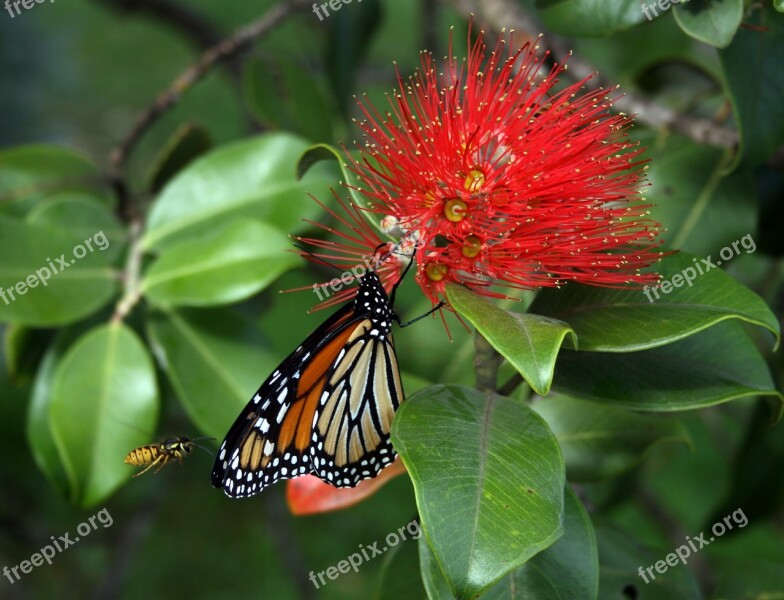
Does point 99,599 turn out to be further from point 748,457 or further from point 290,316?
point 748,457

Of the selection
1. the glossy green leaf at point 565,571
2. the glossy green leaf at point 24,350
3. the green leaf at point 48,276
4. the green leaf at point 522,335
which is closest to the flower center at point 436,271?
the green leaf at point 522,335

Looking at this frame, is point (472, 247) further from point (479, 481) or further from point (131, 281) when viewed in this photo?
point (131, 281)

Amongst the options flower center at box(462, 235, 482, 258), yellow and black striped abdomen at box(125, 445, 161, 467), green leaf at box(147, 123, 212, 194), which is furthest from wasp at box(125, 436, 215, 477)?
green leaf at box(147, 123, 212, 194)

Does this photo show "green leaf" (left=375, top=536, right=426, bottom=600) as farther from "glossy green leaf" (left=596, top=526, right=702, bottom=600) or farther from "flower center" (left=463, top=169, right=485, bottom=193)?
"flower center" (left=463, top=169, right=485, bottom=193)

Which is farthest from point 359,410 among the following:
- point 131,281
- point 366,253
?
point 131,281

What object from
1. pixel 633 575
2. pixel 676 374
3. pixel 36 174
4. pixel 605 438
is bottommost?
pixel 633 575

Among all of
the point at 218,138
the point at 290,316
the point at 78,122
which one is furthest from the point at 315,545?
the point at 78,122

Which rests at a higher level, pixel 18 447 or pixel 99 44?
pixel 99 44
